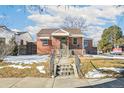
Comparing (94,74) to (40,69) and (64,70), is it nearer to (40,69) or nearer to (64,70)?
(64,70)

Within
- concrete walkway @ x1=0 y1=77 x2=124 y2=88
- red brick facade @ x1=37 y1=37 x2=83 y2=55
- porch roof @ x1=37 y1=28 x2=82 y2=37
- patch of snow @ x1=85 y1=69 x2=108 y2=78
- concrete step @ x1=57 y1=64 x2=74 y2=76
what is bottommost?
concrete walkway @ x1=0 y1=77 x2=124 y2=88

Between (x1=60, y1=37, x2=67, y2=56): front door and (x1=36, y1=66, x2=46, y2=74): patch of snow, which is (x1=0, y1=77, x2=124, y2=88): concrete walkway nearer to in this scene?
(x1=36, y1=66, x2=46, y2=74): patch of snow

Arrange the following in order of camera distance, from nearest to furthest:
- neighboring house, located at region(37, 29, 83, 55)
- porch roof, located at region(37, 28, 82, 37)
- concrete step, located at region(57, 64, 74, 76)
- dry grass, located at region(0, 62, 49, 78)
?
dry grass, located at region(0, 62, 49, 78) → concrete step, located at region(57, 64, 74, 76) → neighboring house, located at region(37, 29, 83, 55) → porch roof, located at region(37, 28, 82, 37)

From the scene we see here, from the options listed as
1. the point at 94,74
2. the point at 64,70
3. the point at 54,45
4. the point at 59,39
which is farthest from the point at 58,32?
the point at 94,74

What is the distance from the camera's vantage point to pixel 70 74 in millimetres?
12648

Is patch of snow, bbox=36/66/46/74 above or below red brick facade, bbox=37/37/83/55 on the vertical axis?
below

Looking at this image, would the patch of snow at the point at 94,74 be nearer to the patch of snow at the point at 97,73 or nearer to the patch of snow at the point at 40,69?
the patch of snow at the point at 97,73

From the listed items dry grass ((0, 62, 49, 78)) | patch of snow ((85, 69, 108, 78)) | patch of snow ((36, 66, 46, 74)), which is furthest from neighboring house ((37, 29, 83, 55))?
patch of snow ((85, 69, 108, 78))

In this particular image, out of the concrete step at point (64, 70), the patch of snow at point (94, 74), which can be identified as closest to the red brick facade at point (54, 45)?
the concrete step at point (64, 70)

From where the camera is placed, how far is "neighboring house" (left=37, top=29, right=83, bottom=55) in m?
23.9
